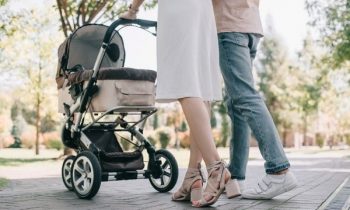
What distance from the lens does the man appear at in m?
3.76

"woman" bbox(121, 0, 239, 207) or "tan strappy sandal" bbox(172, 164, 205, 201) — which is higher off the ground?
"woman" bbox(121, 0, 239, 207)

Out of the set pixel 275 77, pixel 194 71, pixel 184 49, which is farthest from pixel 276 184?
pixel 275 77

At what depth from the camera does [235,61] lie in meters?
3.87

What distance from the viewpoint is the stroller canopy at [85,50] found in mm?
5184

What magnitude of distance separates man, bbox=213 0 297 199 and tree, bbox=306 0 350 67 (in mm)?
14483

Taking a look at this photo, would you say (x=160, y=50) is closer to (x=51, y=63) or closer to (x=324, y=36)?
(x=324, y=36)

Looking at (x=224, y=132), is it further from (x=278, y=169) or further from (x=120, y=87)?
(x=278, y=169)

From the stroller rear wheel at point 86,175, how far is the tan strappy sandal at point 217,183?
1153 millimetres

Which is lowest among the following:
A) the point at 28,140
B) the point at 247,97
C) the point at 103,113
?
the point at 28,140

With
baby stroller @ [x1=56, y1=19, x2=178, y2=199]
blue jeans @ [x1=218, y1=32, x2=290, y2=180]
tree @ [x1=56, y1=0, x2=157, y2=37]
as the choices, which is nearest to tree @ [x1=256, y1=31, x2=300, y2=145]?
tree @ [x1=56, y1=0, x2=157, y2=37]

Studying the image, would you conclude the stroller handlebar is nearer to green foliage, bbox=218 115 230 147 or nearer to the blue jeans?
the blue jeans

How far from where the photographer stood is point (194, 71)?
3561 mm

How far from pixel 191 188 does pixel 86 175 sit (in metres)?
1.15

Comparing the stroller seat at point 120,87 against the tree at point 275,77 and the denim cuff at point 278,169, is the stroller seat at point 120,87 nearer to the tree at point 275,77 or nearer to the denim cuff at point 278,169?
the denim cuff at point 278,169
